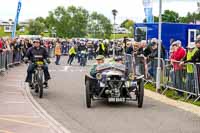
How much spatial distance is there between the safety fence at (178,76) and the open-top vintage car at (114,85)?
1.85m

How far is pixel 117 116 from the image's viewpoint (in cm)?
1309

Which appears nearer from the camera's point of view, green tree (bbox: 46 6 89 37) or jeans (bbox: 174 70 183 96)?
jeans (bbox: 174 70 183 96)

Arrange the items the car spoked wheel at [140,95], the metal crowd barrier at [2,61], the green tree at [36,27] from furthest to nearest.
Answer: the green tree at [36,27] → the metal crowd barrier at [2,61] → the car spoked wheel at [140,95]

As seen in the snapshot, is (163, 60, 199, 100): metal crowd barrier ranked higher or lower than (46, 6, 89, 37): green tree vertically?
lower

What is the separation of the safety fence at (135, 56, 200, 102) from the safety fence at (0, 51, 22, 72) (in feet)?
27.6

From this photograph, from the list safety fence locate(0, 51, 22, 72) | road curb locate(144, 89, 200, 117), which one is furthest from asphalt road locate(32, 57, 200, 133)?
safety fence locate(0, 51, 22, 72)

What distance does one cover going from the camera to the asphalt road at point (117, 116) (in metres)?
11.2

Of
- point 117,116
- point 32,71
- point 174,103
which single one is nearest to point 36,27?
point 32,71

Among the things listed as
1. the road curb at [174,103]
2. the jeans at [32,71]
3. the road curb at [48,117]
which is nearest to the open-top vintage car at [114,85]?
the road curb at [174,103]

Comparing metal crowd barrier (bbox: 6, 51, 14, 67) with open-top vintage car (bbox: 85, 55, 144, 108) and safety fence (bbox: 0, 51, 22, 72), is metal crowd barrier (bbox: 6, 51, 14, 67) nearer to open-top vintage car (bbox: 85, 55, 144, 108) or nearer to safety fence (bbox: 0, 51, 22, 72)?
safety fence (bbox: 0, 51, 22, 72)

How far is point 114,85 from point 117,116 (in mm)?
1832

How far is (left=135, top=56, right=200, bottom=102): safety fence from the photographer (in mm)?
15867

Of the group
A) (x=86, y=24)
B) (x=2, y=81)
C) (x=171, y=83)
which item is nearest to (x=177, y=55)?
(x=171, y=83)

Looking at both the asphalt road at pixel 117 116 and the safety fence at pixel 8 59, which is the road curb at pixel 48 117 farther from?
the safety fence at pixel 8 59
